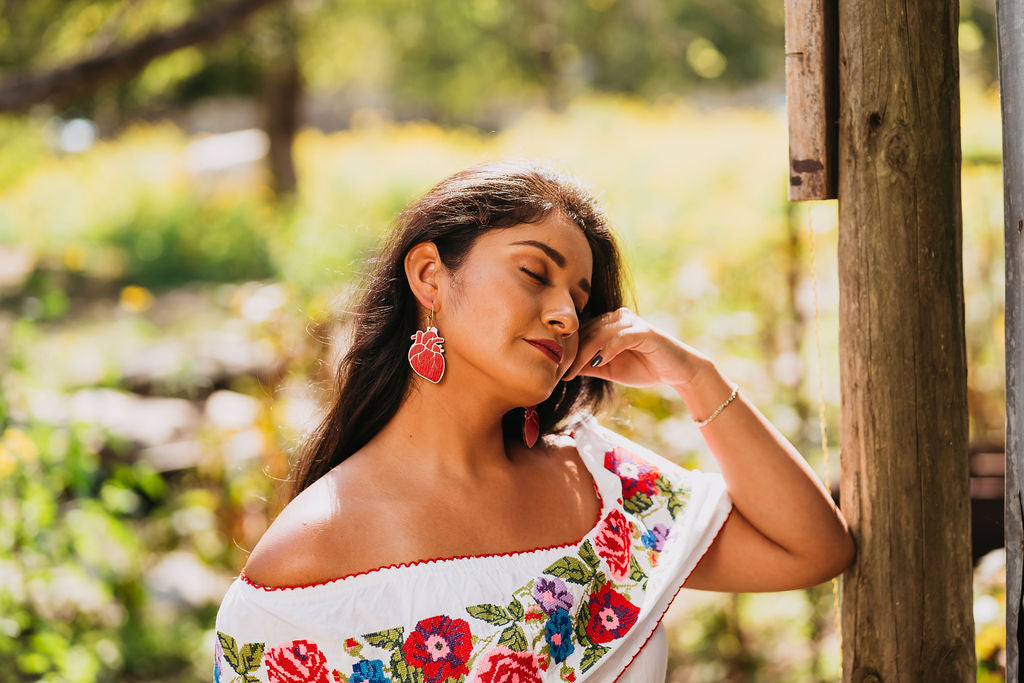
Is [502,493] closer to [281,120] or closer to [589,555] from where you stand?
[589,555]

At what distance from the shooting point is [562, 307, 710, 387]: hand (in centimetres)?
192

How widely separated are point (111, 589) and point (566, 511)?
7.53ft

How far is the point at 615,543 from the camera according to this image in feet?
6.25

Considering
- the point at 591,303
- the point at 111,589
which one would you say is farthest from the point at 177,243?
the point at 591,303

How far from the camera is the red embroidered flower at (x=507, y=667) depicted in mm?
1628

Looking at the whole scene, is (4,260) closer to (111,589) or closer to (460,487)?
(111,589)

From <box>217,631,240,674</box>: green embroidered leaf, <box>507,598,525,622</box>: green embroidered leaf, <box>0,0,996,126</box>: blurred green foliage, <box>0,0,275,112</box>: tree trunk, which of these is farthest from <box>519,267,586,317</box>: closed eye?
<box>0,0,996,126</box>: blurred green foliage

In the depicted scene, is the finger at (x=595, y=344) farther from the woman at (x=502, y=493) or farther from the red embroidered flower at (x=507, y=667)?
the red embroidered flower at (x=507, y=667)

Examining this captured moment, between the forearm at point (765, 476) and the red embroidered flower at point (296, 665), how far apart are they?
33.6 inches

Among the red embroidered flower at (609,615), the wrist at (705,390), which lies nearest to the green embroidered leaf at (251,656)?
the red embroidered flower at (609,615)

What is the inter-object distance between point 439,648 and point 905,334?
38.7 inches

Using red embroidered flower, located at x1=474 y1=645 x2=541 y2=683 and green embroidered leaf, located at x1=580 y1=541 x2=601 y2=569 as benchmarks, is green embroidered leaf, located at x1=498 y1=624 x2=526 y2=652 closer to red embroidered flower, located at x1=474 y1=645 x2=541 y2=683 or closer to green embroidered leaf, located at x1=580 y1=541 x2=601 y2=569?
red embroidered flower, located at x1=474 y1=645 x2=541 y2=683

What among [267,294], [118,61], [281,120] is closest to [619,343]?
[267,294]

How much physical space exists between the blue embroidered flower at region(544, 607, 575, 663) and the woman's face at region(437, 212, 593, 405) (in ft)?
1.25
